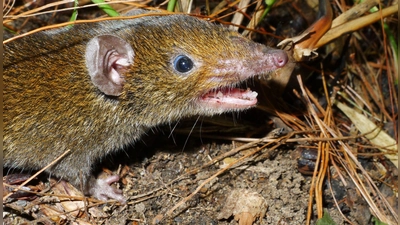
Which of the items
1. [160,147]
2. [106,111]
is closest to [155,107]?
[106,111]

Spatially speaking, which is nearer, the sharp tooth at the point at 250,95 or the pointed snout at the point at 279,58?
the pointed snout at the point at 279,58

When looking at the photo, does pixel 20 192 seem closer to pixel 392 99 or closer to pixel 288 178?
pixel 288 178

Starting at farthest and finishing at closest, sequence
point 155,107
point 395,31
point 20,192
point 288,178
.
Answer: point 395,31 → point 288,178 → point 20,192 → point 155,107

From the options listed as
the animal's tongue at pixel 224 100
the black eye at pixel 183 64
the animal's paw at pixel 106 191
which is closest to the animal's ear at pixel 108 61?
the black eye at pixel 183 64

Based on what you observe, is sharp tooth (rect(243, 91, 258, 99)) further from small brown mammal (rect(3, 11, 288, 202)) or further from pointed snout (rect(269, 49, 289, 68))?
pointed snout (rect(269, 49, 289, 68))

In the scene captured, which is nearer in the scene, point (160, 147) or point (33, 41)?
point (33, 41)

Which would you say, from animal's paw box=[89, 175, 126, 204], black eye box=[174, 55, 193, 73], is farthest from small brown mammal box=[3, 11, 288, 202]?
animal's paw box=[89, 175, 126, 204]

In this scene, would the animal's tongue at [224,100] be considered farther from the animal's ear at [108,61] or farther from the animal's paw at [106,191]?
the animal's paw at [106,191]
